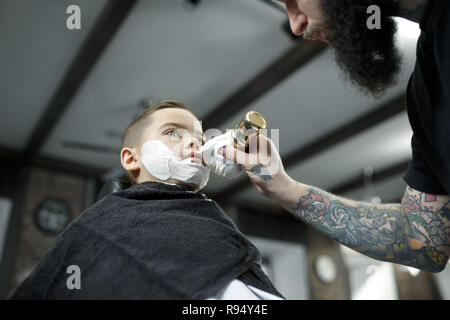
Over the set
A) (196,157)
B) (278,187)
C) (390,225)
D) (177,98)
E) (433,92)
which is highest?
(433,92)

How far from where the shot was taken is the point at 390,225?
1.24 meters

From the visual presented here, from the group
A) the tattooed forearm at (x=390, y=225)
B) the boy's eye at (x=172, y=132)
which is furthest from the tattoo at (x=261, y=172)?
the boy's eye at (x=172, y=132)

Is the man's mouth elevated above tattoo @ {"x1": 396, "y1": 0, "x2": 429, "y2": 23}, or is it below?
below

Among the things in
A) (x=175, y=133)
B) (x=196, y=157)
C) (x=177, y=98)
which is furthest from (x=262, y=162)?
(x=177, y=98)

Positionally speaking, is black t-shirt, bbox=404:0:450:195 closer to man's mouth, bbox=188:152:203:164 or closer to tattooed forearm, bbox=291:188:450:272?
tattooed forearm, bbox=291:188:450:272

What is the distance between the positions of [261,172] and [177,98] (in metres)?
2.98

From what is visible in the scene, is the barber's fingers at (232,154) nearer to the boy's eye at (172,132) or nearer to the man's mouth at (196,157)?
the man's mouth at (196,157)

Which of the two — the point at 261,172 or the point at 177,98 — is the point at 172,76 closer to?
the point at 177,98

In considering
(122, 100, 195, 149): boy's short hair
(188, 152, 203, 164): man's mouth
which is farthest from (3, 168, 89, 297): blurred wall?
(188, 152, 203, 164): man's mouth

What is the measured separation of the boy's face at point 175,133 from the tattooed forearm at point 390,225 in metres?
0.44

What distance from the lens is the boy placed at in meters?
0.88

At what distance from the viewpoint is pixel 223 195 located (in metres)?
6.21

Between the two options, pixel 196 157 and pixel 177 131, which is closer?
pixel 196 157

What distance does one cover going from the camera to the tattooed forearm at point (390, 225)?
116cm
